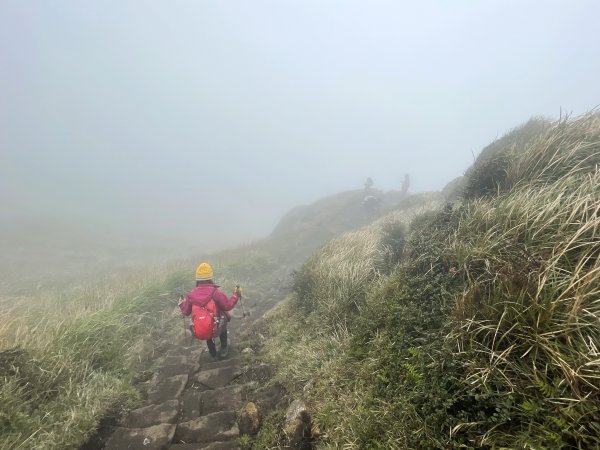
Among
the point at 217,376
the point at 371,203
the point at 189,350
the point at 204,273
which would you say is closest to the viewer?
the point at 217,376

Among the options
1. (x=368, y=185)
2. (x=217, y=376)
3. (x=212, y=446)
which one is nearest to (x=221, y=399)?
(x=217, y=376)

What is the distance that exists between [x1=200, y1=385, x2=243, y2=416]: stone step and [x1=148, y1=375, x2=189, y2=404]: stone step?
0.67m

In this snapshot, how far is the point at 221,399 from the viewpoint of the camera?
6172 mm

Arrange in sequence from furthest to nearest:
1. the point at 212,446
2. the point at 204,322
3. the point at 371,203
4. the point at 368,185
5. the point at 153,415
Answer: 1. the point at 368,185
2. the point at 371,203
3. the point at 204,322
4. the point at 153,415
5. the point at 212,446

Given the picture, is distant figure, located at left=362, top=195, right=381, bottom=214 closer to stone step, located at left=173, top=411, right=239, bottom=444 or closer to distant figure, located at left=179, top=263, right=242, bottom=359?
distant figure, located at left=179, top=263, right=242, bottom=359

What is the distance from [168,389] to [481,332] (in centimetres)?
614

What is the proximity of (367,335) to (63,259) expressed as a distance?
105ft

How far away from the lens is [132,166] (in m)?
158

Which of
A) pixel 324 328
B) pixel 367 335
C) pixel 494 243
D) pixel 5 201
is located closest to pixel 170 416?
pixel 324 328

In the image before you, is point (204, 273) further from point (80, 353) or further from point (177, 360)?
point (80, 353)

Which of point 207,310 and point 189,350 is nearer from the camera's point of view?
point 207,310

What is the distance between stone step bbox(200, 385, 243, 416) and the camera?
19.5 feet

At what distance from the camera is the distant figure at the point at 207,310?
24.3 ft

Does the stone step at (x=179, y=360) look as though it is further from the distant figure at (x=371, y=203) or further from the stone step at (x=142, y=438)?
the distant figure at (x=371, y=203)
